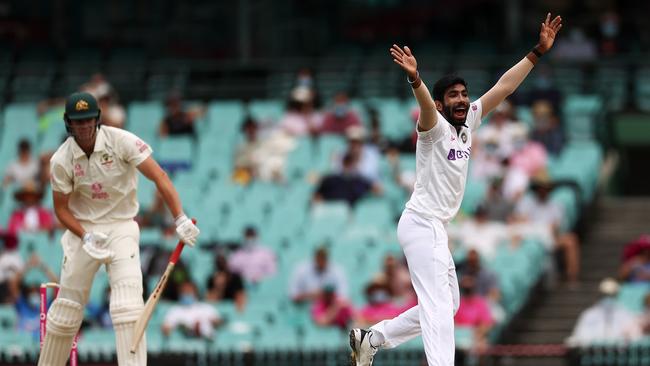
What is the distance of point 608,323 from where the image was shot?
18984 mm

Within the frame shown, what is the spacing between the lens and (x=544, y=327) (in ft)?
69.1

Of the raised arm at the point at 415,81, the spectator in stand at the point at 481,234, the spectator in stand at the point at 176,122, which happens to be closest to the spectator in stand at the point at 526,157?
the spectator in stand at the point at 481,234

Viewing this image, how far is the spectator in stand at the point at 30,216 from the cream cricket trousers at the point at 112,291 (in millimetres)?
9534

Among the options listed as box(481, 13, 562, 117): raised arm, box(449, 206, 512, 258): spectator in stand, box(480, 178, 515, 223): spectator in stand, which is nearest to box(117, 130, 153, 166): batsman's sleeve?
box(481, 13, 562, 117): raised arm

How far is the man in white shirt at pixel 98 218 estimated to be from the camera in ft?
42.7

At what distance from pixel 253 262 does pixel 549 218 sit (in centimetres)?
357

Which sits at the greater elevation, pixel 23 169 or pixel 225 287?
pixel 23 169

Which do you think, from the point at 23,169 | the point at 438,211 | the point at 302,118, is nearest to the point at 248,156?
the point at 302,118

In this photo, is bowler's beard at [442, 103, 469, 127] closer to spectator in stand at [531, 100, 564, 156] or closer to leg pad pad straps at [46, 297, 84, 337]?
leg pad pad straps at [46, 297, 84, 337]

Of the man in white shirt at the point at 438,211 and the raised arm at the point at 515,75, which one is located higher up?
the raised arm at the point at 515,75

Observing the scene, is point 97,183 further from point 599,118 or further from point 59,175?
point 599,118

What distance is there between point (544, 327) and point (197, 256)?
4126mm

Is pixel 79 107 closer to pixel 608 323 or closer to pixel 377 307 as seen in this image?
pixel 377 307

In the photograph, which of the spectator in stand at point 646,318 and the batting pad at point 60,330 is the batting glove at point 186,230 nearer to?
the batting pad at point 60,330
